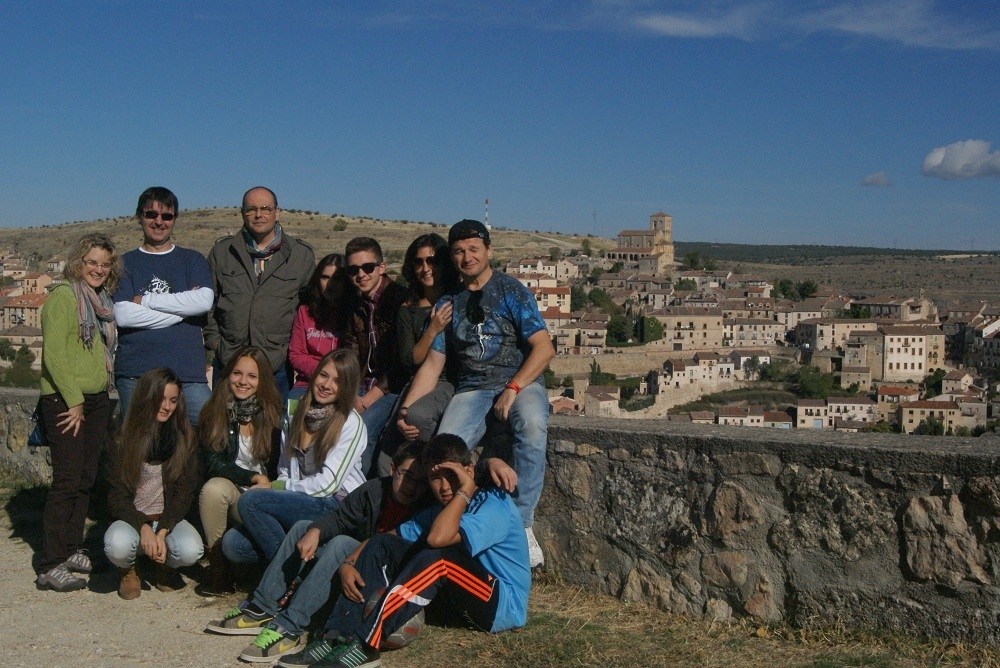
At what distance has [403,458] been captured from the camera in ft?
10.4

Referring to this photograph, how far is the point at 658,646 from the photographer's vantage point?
2.99 metres

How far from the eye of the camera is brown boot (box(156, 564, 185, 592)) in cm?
363

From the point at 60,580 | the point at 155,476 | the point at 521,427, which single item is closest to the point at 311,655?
the point at 521,427

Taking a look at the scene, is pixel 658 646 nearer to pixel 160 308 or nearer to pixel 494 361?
pixel 494 361

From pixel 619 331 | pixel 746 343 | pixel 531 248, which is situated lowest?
pixel 746 343

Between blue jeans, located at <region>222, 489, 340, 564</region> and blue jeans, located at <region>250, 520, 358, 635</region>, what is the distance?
9 cm

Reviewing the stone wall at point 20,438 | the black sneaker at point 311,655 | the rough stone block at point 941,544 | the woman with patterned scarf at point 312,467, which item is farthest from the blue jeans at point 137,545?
the rough stone block at point 941,544

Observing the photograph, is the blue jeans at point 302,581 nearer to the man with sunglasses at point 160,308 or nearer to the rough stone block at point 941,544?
the man with sunglasses at point 160,308

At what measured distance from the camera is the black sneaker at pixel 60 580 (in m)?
3.61

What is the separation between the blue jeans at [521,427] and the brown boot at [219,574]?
1004 mm

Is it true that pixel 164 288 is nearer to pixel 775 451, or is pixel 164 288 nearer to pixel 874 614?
pixel 775 451

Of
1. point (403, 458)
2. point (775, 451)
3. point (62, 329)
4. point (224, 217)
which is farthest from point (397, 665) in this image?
point (224, 217)

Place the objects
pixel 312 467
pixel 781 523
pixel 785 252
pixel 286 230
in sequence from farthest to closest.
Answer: pixel 785 252, pixel 286 230, pixel 312 467, pixel 781 523

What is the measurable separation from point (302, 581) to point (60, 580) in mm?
1139
